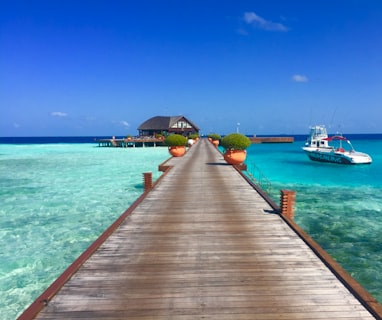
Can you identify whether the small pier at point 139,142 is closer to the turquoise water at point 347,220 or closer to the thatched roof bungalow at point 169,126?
the thatched roof bungalow at point 169,126

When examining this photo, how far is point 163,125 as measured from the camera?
281ft

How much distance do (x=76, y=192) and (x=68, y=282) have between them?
16949 mm

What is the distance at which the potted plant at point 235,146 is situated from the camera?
2044 cm

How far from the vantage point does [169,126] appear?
275 feet

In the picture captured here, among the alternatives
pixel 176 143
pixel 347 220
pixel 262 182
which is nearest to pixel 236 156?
pixel 262 182

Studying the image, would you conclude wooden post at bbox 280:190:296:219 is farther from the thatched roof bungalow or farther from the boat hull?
the thatched roof bungalow

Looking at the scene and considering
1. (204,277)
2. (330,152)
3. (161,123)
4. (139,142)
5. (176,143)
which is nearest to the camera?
(204,277)

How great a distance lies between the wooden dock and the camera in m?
4.49

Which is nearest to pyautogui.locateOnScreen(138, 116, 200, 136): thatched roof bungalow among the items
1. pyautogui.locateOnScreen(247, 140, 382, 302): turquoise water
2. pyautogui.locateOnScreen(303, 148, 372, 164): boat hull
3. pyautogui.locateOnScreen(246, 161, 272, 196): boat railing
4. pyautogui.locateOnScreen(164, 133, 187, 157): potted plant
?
pyautogui.locateOnScreen(303, 148, 372, 164): boat hull

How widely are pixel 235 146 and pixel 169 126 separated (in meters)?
64.4

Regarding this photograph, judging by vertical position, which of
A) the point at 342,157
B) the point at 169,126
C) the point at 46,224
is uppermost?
the point at 169,126

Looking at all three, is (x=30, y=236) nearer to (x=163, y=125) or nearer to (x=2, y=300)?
(x=2, y=300)

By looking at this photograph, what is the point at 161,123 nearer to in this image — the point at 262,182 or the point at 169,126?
the point at 169,126

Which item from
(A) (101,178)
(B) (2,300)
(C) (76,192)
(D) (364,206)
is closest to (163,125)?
(A) (101,178)
